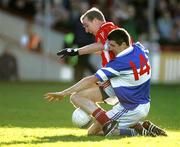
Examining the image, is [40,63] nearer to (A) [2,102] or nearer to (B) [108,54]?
(A) [2,102]

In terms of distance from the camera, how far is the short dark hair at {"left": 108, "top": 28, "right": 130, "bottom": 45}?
12.3 metres

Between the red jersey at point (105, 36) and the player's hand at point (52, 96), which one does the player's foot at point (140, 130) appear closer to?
the red jersey at point (105, 36)

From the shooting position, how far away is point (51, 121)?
50.1 feet

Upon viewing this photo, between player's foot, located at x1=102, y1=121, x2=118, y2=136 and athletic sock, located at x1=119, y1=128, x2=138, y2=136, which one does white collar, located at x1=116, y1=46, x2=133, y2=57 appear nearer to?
player's foot, located at x1=102, y1=121, x2=118, y2=136

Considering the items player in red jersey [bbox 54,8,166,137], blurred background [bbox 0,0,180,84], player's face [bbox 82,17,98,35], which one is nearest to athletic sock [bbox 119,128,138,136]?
player in red jersey [bbox 54,8,166,137]

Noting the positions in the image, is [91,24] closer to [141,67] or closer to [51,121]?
[141,67]

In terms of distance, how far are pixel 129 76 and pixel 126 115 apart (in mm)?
589

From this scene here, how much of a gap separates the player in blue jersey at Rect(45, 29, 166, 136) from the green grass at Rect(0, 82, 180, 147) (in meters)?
0.39

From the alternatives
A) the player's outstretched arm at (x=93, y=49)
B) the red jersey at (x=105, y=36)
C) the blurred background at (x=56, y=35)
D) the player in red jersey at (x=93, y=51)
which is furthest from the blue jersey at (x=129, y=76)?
the blurred background at (x=56, y=35)

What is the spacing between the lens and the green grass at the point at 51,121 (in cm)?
1155

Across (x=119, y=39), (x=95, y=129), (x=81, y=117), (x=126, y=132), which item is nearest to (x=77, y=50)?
(x=119, y=39)

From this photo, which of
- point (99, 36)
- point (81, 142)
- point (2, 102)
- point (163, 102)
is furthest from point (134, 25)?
point (81, 142)

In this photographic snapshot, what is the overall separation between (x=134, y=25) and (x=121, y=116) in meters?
16.5

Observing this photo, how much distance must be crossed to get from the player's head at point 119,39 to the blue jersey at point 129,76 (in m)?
0.08
